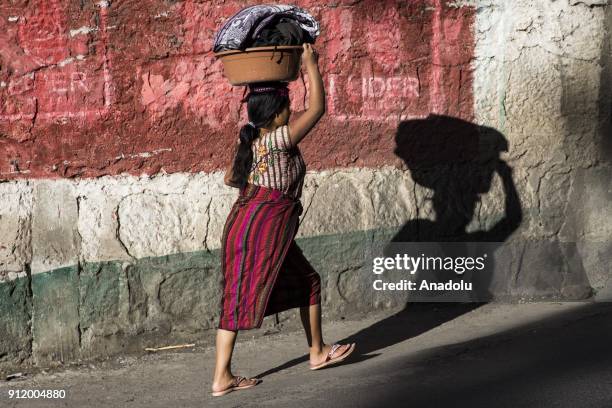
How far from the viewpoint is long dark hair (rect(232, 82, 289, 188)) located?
4.41 m

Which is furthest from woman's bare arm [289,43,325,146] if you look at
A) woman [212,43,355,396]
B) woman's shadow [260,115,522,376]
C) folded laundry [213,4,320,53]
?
woman's shadow [260,115,522,376]

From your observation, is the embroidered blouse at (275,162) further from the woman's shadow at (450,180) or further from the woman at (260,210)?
the woman's shadow at (450,180)

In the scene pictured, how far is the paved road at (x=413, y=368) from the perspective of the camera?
420cm

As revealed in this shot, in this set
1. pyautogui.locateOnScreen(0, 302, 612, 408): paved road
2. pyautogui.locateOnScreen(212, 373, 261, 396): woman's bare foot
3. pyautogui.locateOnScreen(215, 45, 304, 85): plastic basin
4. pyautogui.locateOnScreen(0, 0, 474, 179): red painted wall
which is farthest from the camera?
pyautogui.locateOnScreen(0, 0, 474, 179): red painted wall

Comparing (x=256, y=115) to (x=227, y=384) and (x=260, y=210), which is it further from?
(x=227, y=384)

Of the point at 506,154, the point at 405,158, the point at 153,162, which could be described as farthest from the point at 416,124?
the point at 153,162

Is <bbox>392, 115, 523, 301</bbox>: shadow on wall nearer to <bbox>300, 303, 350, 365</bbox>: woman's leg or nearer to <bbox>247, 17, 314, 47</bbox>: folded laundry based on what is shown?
<bbox>300, 303, 350, 365</bbox>: woman's leg

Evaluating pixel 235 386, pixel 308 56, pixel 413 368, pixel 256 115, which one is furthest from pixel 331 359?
pixel 308 56

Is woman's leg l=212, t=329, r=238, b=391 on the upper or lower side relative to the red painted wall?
lower

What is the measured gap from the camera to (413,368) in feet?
15.3

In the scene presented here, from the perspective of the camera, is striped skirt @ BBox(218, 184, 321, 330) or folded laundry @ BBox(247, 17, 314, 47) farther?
striped skirt @ BBox(218, 184, 321, 330)

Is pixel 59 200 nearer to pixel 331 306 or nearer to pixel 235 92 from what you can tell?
pixel 235 92

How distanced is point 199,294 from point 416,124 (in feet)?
5.19

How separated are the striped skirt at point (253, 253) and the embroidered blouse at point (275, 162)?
0.13 feet
